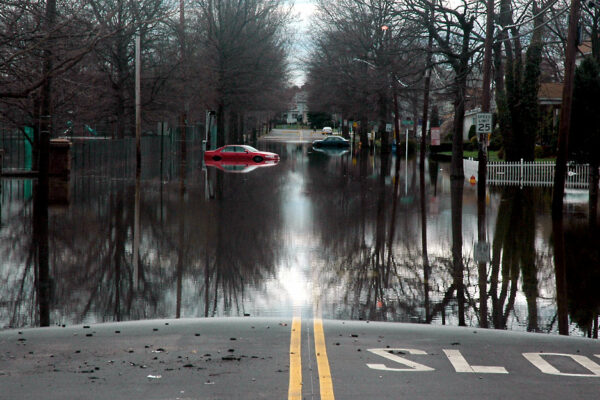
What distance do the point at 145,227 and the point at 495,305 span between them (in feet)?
32.5

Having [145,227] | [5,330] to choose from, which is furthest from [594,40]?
[5,330]

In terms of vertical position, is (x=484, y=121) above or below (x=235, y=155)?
above

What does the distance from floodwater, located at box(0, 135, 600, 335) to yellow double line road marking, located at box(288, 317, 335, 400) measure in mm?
1124

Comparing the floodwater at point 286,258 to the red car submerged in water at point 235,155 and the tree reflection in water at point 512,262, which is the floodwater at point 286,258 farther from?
the red car submerged in water at point 235,155

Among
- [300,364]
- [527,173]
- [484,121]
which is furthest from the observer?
[527,173]

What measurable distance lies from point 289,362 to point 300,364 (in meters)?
0.14

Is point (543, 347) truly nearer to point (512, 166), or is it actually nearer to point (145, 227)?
point (145, 227)

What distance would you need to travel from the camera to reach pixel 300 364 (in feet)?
24.0

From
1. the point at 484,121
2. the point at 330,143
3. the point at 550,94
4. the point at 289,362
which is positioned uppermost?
the point at 550,94

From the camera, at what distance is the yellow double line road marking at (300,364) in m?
6.40

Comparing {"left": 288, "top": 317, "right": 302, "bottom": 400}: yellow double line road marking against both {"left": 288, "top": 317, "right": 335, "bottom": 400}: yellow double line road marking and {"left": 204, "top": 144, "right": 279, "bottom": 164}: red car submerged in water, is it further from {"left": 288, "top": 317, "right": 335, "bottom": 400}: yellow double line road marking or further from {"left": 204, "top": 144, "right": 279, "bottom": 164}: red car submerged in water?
{"left": 204, "top": 144, "right": 279, "bottom": 164}: red car submerged in water

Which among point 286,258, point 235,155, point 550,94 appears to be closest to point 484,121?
point 286,258

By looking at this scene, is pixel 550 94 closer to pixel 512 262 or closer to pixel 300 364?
pixel 512 262

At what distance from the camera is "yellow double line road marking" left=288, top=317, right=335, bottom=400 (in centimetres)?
640
